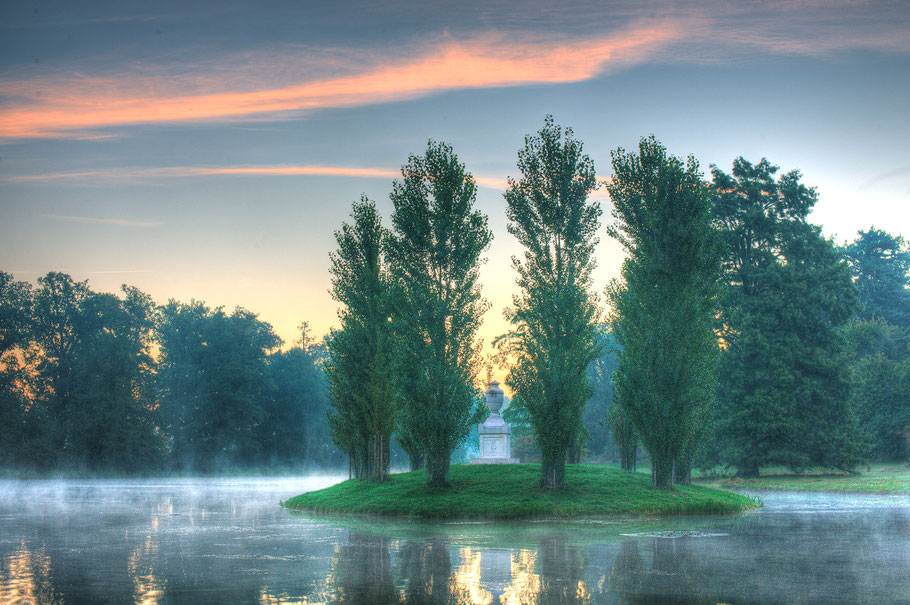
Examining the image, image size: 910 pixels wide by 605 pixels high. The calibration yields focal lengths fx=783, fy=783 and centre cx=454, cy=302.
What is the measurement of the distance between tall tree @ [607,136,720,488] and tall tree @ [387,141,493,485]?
6.38 metres

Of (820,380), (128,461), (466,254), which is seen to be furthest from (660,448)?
(128,461)

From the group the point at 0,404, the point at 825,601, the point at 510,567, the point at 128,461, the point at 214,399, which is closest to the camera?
the point at 825,601

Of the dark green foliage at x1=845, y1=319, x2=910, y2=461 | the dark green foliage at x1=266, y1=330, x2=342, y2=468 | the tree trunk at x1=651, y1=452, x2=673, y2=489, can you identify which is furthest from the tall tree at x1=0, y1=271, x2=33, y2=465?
the dark green foliage at x1=845, y1=319, x2=910, y2=461

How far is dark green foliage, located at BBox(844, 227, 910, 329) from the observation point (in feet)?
271

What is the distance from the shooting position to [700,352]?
31.3m

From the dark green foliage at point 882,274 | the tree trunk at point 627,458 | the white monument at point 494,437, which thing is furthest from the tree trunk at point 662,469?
the dark green foliage at point 882,274

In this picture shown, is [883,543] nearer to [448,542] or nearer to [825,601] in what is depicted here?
[825,601]

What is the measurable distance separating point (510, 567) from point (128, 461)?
2880 inches

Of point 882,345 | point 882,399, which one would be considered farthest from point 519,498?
point 882,345

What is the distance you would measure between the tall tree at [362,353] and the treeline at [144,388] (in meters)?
47.9

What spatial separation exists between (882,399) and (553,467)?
43565 mm

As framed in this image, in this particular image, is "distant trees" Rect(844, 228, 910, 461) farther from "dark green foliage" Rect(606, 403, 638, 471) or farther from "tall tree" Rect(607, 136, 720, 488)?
"tall tree" Rect(607, 136, 720, 488)

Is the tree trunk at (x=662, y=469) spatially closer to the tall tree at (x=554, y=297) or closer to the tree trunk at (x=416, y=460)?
the tall tree at (x=554, y=297)

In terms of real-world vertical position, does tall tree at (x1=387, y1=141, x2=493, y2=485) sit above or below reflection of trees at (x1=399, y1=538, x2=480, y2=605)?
above
